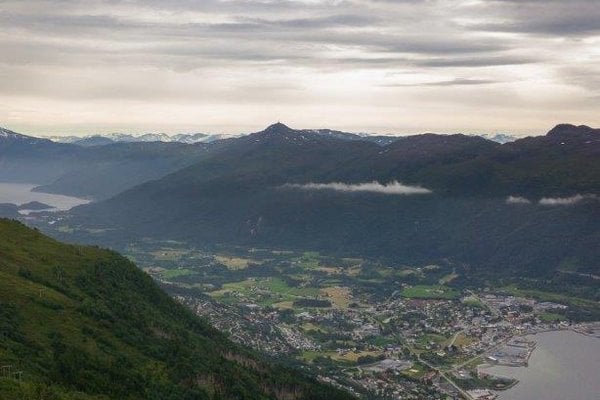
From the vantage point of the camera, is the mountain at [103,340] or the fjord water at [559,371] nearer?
the mountain at [103,340]

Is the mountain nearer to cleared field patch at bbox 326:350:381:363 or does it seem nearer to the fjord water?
cleared field patch at bbox 326:350:381:363

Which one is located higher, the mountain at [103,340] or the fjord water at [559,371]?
the mountain at [103,340]

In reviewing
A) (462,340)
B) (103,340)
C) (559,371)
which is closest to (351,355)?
(462,340)

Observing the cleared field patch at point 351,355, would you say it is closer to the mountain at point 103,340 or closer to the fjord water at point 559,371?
the fjord water at point 559,371

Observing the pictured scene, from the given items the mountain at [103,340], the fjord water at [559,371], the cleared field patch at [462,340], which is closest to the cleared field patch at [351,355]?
the cleared field patch at [462,340]

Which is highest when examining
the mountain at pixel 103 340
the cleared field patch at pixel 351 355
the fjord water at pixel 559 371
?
the mountain at pixel 103 340
